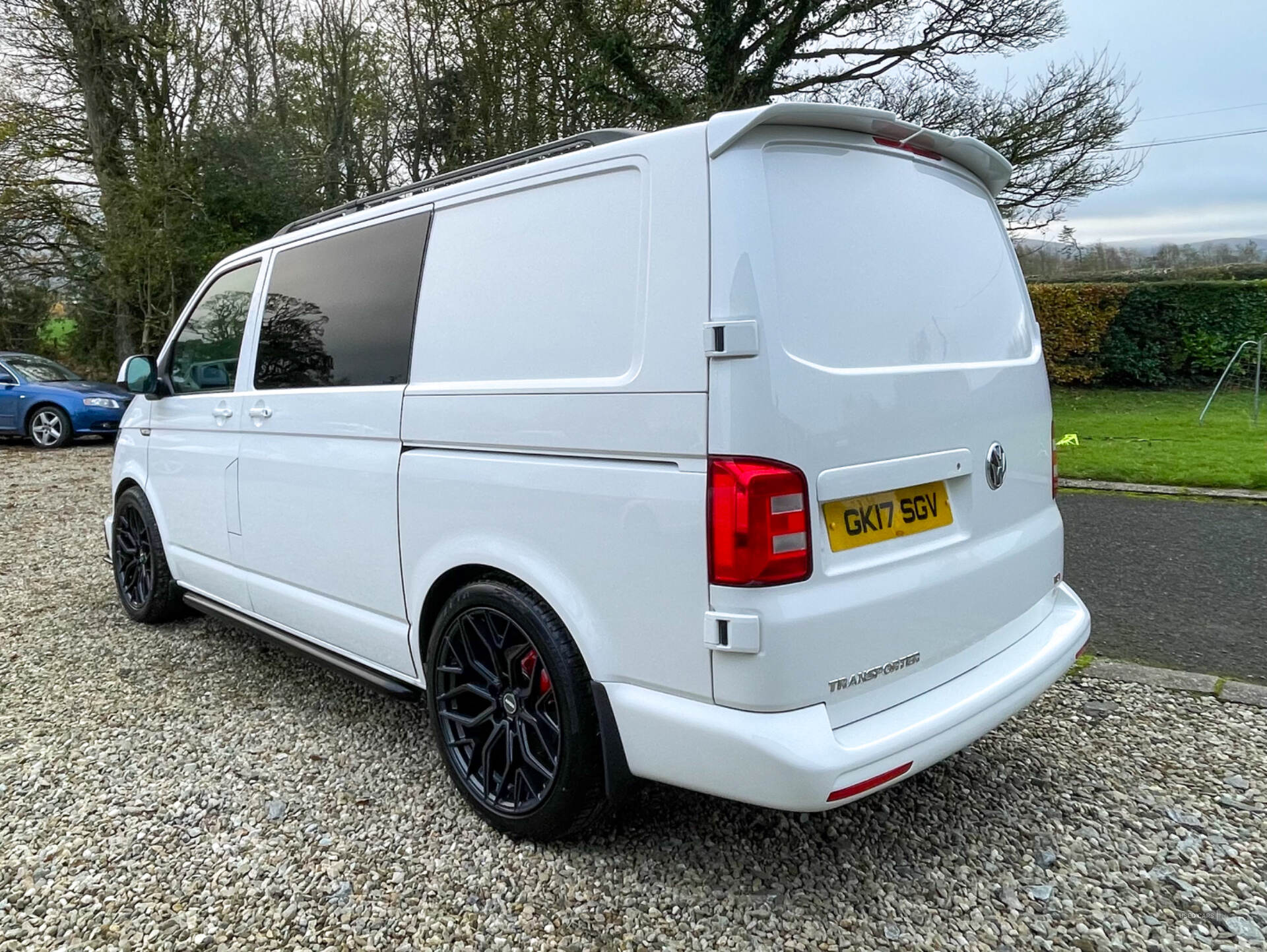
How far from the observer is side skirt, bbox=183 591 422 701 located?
317 centimetres

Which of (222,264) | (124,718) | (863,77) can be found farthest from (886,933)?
(863,77)

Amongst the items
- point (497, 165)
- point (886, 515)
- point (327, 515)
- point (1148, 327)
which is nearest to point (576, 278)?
point (497, 165)

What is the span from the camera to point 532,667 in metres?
2.65

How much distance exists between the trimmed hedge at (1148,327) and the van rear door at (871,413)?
50.2 feet

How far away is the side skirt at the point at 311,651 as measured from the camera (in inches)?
125

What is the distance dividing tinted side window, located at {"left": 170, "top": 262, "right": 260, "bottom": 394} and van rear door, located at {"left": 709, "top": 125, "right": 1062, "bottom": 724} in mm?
2708

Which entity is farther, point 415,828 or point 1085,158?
point 1085,158

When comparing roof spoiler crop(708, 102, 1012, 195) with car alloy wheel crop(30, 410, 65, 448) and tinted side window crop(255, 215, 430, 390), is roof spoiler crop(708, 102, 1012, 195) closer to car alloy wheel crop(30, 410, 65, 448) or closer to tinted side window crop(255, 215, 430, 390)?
tinted side window crop(255, 215, 430, 390)

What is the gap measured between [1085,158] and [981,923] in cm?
1417

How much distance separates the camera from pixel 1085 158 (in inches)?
536

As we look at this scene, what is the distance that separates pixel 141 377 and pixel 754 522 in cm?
369

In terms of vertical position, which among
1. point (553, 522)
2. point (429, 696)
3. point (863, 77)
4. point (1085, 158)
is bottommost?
point (429, 696)

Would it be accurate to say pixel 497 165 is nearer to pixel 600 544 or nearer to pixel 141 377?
pixel 600 544

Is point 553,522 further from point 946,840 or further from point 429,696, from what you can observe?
point 946,840
